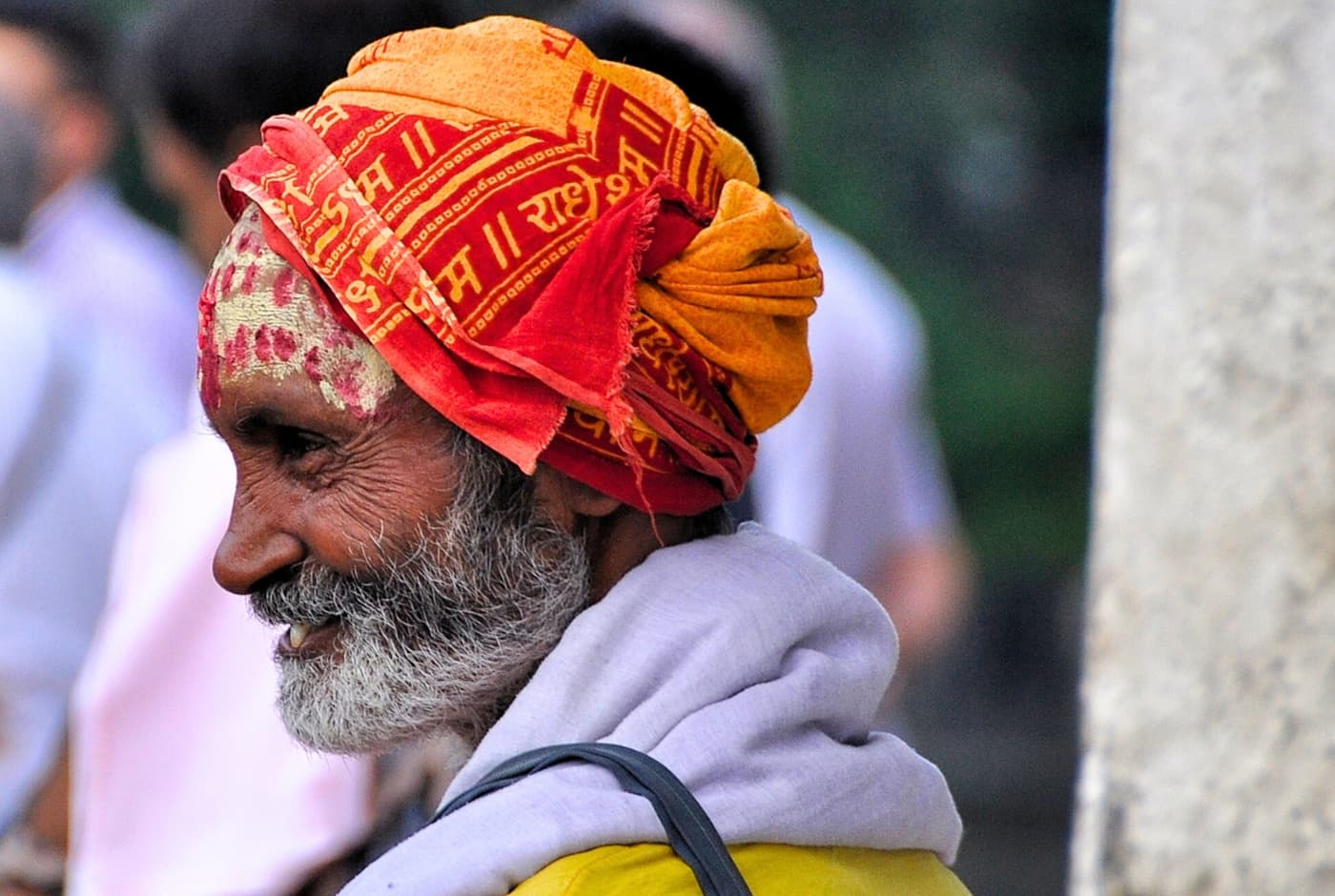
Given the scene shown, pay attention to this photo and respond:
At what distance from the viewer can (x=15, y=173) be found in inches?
180

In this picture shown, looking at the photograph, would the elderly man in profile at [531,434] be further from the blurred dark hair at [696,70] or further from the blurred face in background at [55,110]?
the blurred face in background at [55,110]

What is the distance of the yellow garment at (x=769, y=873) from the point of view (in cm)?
192

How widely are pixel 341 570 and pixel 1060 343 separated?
27.4 ft

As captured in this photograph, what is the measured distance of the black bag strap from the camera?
1.96 meters

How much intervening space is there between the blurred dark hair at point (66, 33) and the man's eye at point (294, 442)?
3.60 m

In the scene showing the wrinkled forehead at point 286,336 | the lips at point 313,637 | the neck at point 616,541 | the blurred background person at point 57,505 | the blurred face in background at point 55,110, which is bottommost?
the blurred background person at point 57,505

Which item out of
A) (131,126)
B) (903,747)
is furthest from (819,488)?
(131,126)

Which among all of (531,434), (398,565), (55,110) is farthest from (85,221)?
(531,434)

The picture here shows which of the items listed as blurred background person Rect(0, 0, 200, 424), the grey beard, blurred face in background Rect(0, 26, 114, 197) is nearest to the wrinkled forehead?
the grey beard

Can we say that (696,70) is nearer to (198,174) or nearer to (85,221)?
(198,174)

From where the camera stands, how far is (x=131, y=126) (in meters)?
9.45

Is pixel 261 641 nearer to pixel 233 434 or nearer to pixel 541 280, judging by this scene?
pixel 233 434

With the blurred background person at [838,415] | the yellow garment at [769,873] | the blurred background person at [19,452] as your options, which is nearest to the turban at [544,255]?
the yellow garment at [769,873]

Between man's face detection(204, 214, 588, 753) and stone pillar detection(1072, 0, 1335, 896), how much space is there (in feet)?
2.55
